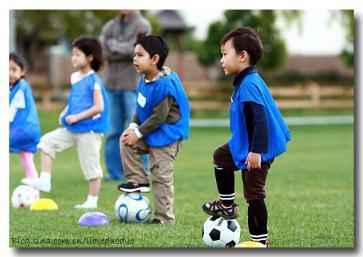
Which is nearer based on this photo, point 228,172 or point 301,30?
point 228,172

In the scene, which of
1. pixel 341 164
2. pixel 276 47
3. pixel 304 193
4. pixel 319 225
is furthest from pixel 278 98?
pixel 319 225

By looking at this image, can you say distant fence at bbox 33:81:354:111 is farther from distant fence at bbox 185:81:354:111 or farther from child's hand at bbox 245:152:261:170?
child's hand at bbox 245:152:261:170

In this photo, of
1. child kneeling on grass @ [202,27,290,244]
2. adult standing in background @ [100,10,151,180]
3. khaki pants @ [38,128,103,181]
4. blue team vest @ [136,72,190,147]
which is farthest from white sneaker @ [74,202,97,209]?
child kneeling on grass @ [202,27,290,244]

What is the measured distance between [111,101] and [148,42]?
332 cm

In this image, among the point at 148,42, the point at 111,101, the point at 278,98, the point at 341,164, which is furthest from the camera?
the point at 278,98

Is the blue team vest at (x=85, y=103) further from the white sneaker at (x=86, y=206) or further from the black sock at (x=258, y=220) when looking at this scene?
the black sock at (x=258, y=220)

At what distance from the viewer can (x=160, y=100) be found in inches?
250

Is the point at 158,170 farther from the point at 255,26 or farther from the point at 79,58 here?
the point at 255,26

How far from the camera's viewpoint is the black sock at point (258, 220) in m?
5.25

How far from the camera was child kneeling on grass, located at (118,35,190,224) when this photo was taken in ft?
20.9

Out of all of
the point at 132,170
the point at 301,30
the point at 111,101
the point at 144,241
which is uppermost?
the point at 301,30

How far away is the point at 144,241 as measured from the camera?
5707mm

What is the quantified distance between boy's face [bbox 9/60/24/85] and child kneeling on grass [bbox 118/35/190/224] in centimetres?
187
